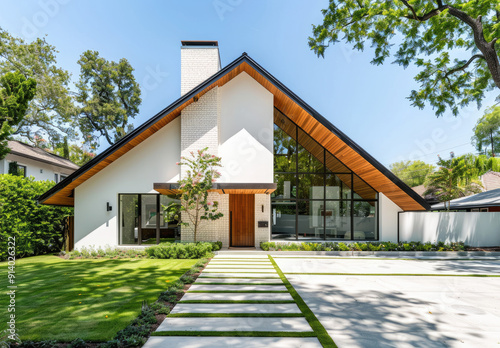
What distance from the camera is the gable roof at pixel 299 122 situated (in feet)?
33.7

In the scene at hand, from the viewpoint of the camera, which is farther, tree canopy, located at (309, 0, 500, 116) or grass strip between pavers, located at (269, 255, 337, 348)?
tree canopy, located at (309, 0, 500, 116)

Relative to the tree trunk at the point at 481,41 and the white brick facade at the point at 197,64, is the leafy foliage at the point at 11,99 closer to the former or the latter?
the white brick facade at the point at 197,64

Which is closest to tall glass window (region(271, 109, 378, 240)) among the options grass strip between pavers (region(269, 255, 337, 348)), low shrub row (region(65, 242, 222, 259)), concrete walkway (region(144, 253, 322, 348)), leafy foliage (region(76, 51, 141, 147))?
low shrub row (region(65, 242, 222, 259))

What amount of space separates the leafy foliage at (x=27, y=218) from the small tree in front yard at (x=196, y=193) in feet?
16.1

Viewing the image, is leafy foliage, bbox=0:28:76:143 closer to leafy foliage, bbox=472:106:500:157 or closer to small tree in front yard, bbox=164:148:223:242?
small tree in front yard, bbox=164:148:223:242

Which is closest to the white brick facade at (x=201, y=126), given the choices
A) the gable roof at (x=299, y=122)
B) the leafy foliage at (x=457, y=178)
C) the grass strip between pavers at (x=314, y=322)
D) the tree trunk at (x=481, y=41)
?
the gable roof at (x=299, y=122)

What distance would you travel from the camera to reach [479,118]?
42656mm

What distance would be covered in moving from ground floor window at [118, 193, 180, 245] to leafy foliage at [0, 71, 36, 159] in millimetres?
4385

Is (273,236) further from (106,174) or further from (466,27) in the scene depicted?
(466,27)

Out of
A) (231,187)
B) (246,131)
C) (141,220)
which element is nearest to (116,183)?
(141,220)

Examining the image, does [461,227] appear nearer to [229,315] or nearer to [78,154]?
[229,315]

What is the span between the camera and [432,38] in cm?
→ 1151

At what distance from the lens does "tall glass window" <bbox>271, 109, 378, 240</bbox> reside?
12.3m

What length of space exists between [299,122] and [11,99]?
10697 mm
